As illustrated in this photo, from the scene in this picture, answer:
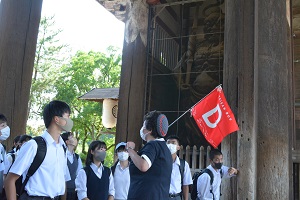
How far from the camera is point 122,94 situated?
7.68 m

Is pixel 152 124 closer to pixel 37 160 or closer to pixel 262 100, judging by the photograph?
pixel 37 160

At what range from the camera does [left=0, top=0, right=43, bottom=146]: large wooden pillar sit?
382cm

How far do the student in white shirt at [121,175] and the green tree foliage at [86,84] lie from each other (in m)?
15.9

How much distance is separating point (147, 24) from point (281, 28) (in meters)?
4.09

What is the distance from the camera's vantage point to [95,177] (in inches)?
169

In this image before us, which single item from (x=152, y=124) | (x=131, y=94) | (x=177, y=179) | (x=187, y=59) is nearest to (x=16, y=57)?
(x=152, y=124)

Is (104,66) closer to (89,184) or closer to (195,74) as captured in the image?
(195,74)

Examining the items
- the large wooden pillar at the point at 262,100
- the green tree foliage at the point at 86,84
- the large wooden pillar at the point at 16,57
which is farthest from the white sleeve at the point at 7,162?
the green tree foliage at the point at 86,84

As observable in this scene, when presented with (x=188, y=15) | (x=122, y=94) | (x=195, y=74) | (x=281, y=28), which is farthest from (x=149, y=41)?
(x=281, y=28)

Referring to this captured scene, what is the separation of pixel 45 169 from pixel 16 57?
189 cm

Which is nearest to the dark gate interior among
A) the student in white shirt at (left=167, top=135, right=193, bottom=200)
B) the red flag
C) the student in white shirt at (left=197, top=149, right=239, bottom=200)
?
the red flag

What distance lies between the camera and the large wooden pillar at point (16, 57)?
3.82 meters

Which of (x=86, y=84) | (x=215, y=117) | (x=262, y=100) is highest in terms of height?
(x=86, y=84)

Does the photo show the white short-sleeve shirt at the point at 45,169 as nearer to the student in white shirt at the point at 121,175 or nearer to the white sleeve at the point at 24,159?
the white sleeve at the point at 24,159
